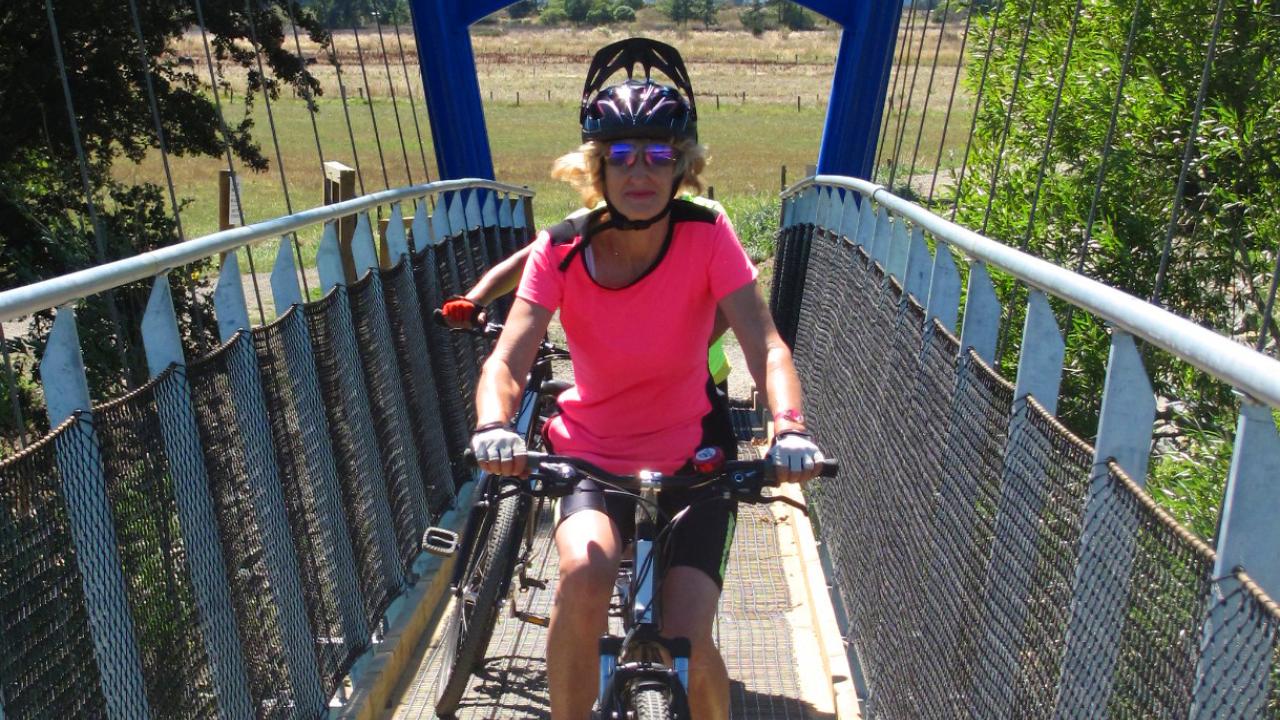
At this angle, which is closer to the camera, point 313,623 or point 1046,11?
point 313,623

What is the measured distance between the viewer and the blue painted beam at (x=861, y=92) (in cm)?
1032

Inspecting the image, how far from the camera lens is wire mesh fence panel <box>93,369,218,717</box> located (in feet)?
9.70

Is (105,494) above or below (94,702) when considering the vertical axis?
above

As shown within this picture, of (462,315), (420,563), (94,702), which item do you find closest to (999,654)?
(94,702)

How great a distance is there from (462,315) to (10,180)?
22.9 feet

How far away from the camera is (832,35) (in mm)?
88375

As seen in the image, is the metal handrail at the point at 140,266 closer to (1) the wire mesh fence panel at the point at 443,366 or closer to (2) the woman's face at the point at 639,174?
(2) the woman's face at the point at 639,174

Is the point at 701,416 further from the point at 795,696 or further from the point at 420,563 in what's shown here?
the point at 420,563

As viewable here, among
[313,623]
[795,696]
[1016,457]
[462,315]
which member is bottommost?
[795,696]

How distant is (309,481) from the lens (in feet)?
14.6

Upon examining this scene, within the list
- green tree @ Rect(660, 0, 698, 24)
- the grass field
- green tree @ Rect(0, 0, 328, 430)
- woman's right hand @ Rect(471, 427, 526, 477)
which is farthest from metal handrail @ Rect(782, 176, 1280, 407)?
green tree @ Rect(660, 0, 698, 24)

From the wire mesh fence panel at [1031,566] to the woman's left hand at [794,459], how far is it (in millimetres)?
387

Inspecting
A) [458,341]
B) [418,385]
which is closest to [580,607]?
[418,385]

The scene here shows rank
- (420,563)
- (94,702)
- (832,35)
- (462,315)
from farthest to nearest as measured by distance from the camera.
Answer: (832,35) → (420,563) → (462,315) → (94,702)
